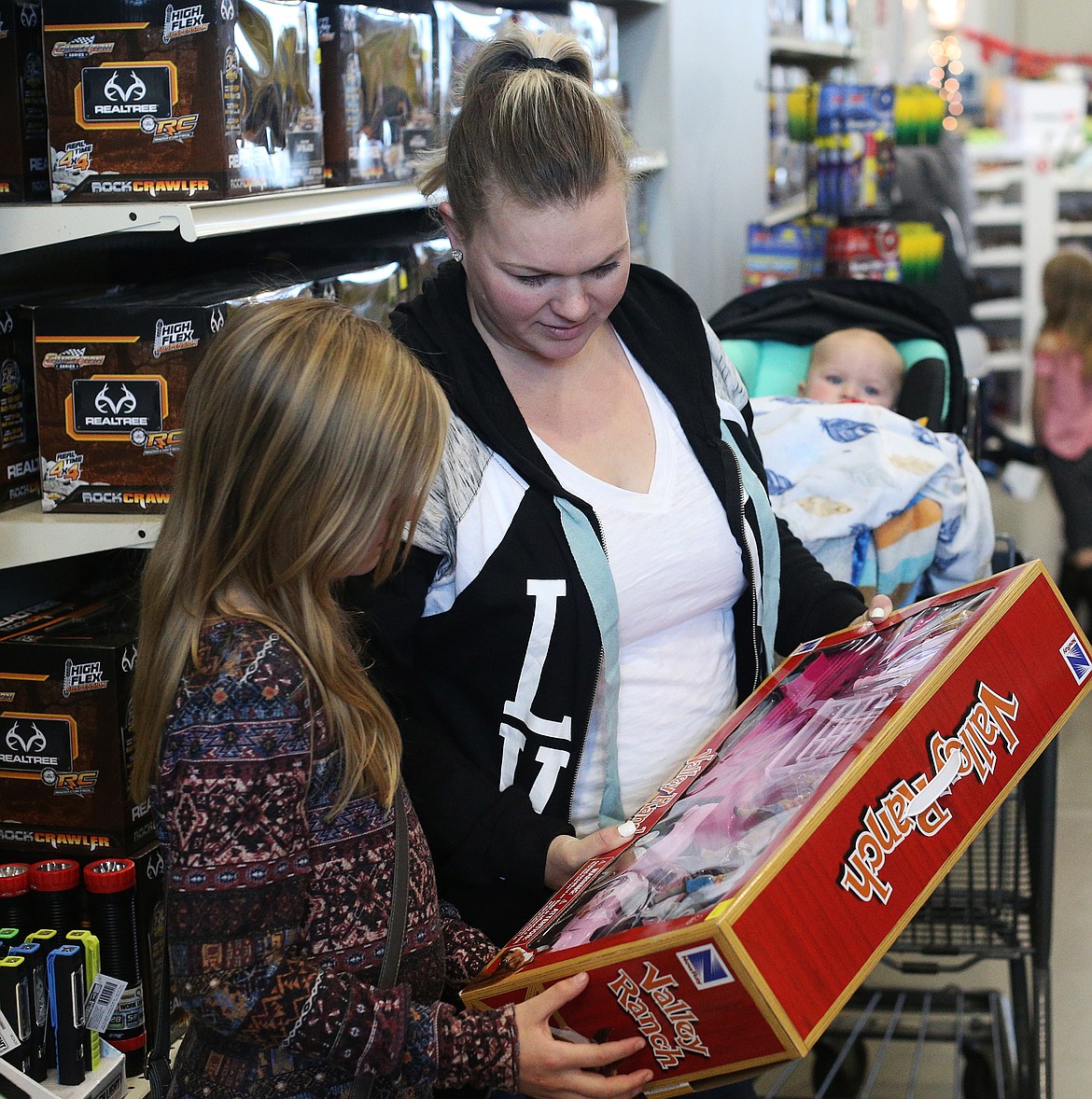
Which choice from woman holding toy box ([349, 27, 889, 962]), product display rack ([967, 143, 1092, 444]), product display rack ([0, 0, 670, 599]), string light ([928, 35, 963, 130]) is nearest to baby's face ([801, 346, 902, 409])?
product display rack ([0, 0, 670, 599])

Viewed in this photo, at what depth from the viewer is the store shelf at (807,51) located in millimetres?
4910

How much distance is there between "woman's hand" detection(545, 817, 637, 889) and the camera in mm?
1371

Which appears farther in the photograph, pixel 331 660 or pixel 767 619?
pixel 767 619

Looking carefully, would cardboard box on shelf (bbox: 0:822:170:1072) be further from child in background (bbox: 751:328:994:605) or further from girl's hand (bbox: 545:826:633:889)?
child in background (bbox: 751:328:994:605)

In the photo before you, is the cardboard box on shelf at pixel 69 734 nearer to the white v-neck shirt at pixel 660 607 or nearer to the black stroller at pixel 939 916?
the white v-neck shirt at pixel 660 607

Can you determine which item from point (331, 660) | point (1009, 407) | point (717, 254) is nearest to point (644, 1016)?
point (331, 660)

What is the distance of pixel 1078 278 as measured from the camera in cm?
575

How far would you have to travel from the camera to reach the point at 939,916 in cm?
238

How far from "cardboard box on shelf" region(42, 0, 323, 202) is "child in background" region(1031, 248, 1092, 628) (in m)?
4.23

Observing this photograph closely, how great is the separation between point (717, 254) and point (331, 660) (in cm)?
349

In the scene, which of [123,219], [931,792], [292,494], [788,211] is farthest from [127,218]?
[788,211]

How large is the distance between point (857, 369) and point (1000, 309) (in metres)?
6.08

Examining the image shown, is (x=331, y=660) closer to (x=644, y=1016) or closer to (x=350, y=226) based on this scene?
(x=644, y=1016)

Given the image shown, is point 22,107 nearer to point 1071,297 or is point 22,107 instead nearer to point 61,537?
point 61,537
